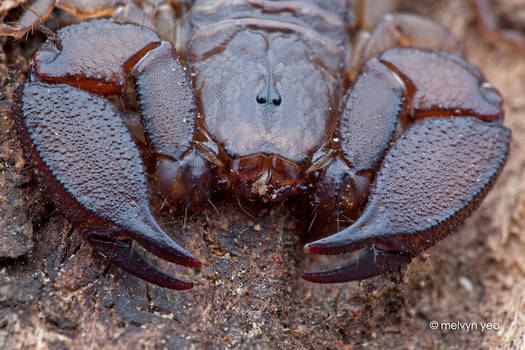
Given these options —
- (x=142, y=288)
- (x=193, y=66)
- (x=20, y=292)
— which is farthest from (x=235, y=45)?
(x=20, y=292)

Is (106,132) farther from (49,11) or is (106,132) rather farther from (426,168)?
(426,168)

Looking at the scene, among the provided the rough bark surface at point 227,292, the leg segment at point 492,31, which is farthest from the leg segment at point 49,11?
the leg segment at point 492,31

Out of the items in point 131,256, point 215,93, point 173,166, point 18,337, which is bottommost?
point 18,337

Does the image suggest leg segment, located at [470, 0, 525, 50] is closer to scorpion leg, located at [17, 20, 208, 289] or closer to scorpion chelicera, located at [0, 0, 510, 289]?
scorpion chelicera, located at [0, 0, 510, 289]

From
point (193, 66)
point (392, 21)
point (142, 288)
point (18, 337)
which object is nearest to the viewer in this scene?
point (18, 337)

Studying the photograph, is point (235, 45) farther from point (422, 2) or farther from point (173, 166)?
point (422, 2)

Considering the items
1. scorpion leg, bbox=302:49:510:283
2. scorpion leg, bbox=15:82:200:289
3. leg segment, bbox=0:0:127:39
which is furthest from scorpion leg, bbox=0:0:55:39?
scorpion leg, bbox=302:49:510:283

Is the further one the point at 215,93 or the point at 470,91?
the point at 470,91

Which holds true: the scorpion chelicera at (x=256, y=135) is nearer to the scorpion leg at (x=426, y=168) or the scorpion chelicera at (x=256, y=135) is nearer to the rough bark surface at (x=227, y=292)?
the scorpion leg at (x=426, y=168)

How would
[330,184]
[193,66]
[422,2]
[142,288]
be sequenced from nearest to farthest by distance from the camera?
1. [142,288]
2. [330,184]
3. [193,66]
4. [422,2]
